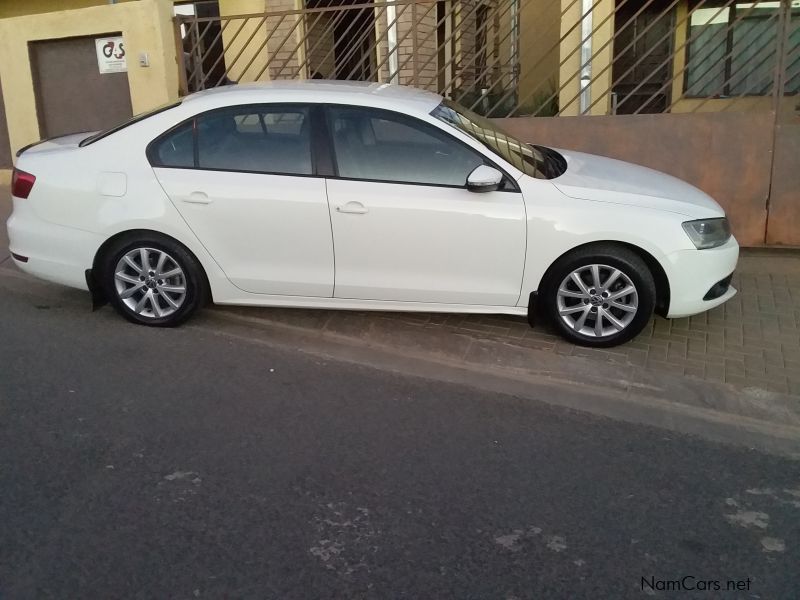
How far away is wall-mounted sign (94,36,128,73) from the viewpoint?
9312 mm

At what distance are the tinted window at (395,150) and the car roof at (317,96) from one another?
8cm

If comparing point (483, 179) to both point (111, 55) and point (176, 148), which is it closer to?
point (176, 148)

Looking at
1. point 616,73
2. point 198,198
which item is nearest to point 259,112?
point 198,198

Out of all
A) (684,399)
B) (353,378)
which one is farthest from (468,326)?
(684,399)

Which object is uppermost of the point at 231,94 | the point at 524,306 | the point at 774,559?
the point at 231,94

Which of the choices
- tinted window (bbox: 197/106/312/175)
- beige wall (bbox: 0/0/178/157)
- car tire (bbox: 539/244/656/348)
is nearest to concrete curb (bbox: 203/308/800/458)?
car tire (bbox: 539/244/656/348)

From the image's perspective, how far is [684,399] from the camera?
450 cm

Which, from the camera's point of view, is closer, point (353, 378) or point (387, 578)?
point (387, 578)

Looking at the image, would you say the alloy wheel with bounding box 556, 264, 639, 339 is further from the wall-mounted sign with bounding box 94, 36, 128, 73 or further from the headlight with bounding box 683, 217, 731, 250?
the wall-mounted sign with bounding box 94, 36, 128, 73

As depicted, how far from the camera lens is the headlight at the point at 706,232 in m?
4.91

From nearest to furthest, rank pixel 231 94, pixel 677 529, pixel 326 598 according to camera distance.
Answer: pixel 326 598, pixel 677 529, pixel 231 94

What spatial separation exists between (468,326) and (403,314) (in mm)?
538

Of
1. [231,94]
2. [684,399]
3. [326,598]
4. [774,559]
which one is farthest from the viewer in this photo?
[231,94]

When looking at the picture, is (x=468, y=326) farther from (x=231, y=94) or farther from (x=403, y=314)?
(x=231, y=94)
